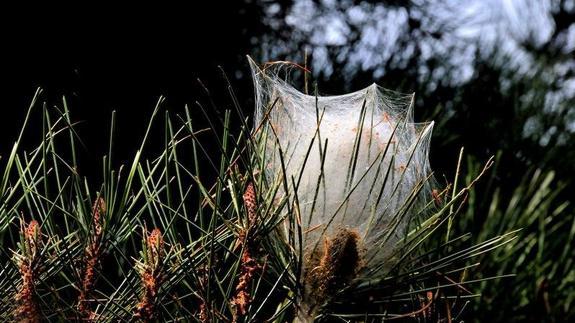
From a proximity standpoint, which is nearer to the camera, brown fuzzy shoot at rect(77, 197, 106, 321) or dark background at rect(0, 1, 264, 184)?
brown fuzzy shoot at rect(77, 197, 106, 321)

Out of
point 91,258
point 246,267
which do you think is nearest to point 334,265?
point 246,267

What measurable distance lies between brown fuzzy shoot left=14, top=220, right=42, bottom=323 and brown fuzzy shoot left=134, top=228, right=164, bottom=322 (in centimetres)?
7

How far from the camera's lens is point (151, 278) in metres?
0.51

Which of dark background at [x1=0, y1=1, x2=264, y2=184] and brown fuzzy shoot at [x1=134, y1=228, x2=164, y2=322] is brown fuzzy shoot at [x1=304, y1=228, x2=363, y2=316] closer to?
brown fuzzy shoot at [x1=134, y1=228, x2=164, y2=322]

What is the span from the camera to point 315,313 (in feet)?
1.73

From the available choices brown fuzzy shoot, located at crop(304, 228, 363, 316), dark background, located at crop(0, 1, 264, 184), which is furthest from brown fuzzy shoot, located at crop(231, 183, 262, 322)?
dark background, located at crop(0, 1, 264, 184)

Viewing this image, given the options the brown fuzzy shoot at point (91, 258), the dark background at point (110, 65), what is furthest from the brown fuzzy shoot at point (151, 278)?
the dark background at point (110, 65)

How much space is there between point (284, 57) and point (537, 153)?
709mm

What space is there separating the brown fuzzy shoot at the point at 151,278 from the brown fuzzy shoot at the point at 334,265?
10 centimetres

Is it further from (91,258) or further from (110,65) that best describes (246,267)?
(110,65)

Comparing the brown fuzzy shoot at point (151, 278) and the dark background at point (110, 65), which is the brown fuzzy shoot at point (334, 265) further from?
the dark background at point (110, 65)

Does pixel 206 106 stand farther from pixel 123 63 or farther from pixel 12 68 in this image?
pixel 12 68

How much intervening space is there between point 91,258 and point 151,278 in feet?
0.15

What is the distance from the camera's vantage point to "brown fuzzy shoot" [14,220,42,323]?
51 cm
